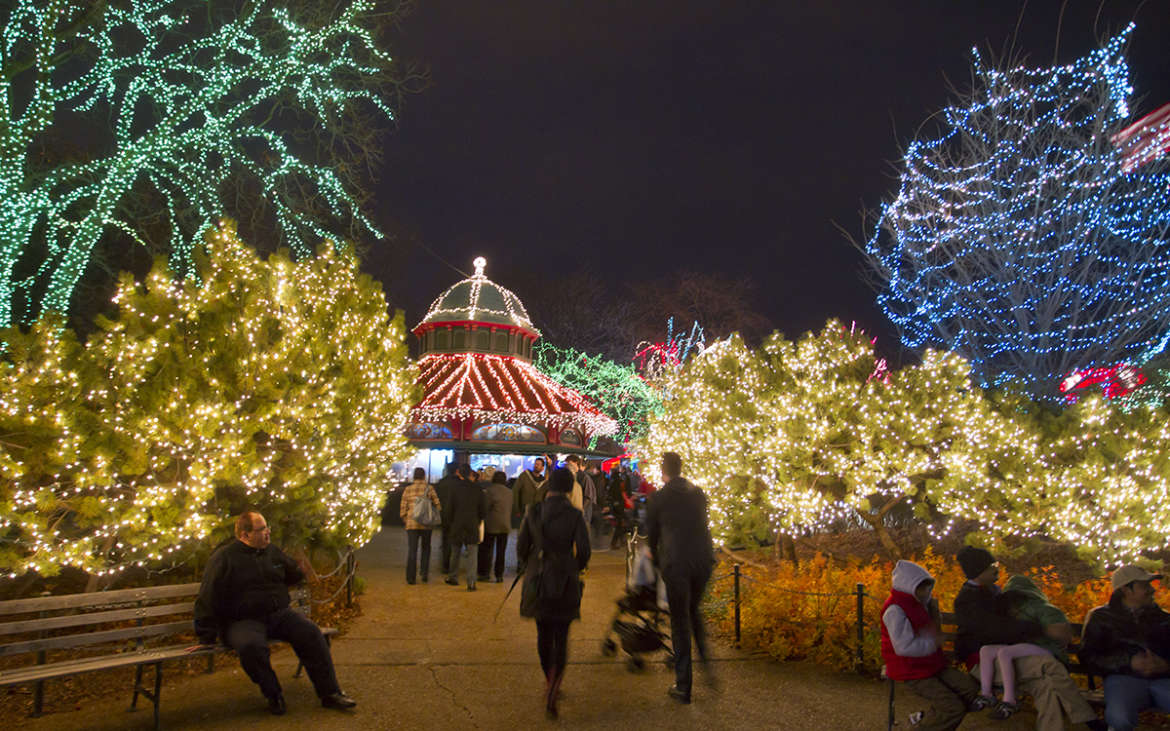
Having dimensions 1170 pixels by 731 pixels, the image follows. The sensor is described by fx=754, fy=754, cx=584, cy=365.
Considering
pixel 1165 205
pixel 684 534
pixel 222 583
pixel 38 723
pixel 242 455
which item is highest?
pixel 1165 205

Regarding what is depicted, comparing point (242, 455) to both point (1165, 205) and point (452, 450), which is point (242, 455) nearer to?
point (452, 450)

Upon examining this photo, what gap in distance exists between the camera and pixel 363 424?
31.0 feet

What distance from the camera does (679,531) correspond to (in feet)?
20.5

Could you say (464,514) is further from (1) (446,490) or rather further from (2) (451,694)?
(2) (451,694)

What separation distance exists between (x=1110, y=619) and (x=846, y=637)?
2.44 m

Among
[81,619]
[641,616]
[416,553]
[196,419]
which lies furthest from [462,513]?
[81,619]

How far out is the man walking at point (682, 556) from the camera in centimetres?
608

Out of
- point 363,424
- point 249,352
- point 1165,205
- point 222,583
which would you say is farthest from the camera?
point 1165,205

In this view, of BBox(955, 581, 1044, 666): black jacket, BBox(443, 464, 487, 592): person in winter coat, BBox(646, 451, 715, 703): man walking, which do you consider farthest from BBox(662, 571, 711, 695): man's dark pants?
BBox(443, 464, 487, 592): person in winter coat

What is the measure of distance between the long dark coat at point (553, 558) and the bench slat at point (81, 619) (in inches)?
115

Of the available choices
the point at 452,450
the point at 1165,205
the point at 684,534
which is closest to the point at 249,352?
the point at 684,534

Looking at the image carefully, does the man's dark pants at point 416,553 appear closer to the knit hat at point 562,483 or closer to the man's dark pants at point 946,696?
the knit hat at point 562,483

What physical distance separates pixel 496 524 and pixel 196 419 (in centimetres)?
569

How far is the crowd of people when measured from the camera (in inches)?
192
